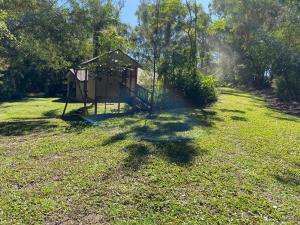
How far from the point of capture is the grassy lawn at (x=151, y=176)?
4422mm

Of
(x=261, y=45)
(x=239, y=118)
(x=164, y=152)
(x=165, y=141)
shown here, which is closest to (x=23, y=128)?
(x=165, y=141)

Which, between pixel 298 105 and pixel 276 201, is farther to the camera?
pixel 298 105

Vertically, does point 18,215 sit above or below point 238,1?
below

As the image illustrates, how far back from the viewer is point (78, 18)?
47.4 feet

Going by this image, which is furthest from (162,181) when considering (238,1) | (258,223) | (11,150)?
(238,1)

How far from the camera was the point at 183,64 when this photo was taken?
16031mm

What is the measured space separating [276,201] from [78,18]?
1263cm

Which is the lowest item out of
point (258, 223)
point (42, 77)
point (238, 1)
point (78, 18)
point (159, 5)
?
point (258, 223)

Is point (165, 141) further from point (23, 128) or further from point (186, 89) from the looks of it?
point (186, 89)

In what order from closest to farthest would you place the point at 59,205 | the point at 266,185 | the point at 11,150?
1. the point at 59,205
2. the point at 266,185
3. the point at 11,150

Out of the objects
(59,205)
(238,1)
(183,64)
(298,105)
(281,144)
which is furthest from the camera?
(238,1)

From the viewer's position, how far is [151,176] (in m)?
5.83

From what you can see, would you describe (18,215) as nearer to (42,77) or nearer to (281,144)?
(281,144)

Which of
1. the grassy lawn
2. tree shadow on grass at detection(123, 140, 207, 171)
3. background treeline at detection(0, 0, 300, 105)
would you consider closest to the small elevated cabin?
background treeline at detection(0, 0, 300, 105)
